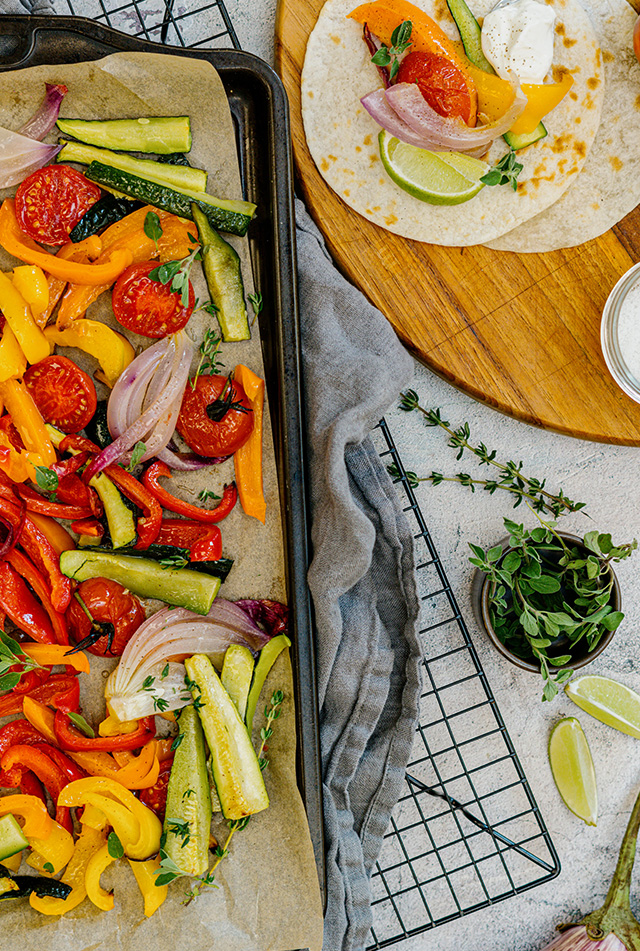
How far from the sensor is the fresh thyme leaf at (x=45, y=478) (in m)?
1.92

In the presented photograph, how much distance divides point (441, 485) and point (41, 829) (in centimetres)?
161

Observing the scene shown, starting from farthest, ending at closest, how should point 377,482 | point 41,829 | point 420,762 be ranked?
1. point 420,762
2. point 377,482
3. point 41,829

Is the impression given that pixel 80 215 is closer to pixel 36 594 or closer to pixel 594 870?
pixel 36 594

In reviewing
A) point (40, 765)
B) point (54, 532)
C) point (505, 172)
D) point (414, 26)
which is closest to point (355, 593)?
point (54, 532)

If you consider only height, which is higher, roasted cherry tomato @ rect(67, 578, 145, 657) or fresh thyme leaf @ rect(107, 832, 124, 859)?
roasted cherry tomato @ rect(67, 578, 145, 657)

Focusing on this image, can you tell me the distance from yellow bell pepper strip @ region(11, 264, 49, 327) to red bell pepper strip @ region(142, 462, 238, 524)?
54 centimetres

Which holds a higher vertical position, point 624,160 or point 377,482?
point 624,160

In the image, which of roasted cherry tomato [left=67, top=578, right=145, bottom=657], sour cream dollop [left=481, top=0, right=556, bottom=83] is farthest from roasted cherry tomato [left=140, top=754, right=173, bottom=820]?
sour cream dollop [left=481, top=0, right=556, bottom=83]

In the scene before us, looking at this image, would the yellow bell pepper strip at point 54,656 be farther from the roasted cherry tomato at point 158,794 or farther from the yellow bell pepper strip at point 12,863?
the yellow bell pepper strip at point 12,863

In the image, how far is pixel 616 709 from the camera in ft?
8.57

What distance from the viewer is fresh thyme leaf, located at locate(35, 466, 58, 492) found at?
192 centimetres

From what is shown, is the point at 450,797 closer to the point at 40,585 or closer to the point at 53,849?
the point at 53,849

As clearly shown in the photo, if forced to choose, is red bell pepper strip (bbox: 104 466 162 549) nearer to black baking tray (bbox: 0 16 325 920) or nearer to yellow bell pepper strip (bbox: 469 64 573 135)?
black baking tray (bbox: 0 16 325 920)

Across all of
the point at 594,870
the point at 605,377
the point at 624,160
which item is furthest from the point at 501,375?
the point at 594,870
